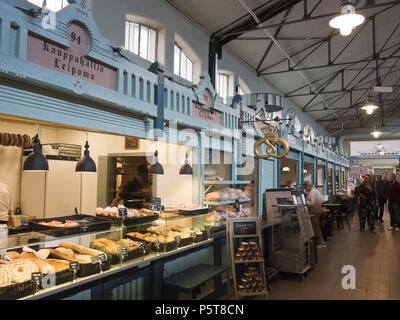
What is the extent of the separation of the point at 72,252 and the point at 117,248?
0.45m

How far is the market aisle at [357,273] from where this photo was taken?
16.6 ft

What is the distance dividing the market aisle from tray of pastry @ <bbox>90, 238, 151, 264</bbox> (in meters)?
2.49

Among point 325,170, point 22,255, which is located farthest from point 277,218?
point 325,170

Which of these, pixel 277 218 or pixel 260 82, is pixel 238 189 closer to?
pixel 277 218

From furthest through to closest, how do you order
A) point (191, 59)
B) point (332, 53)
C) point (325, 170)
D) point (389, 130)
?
point (389, 130) → point (325, 170) → point (332, 53) → point (191, 59)

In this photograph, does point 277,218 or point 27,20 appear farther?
point 277,218

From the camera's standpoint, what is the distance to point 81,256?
10.0 feet

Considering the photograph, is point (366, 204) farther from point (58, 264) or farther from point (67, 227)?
point (58, 264)

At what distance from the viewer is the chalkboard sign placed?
4.92 metres

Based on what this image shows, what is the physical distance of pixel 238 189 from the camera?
670 centimetres

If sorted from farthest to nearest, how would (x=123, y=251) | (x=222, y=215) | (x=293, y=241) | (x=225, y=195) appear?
(x=293, y=241) → (x=225, y=195) → (x=222, y=215) → (x=123, y=251)

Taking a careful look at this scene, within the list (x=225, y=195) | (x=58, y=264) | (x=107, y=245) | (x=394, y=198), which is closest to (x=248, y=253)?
(x=225, y=195)

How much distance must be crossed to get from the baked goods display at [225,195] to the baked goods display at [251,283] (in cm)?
148
